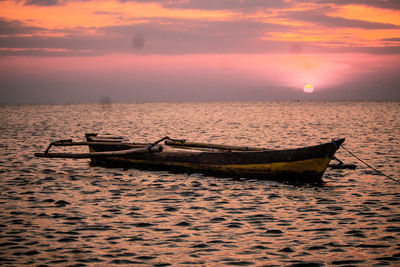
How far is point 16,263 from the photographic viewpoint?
335 inches

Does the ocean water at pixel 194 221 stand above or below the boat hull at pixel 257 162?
below

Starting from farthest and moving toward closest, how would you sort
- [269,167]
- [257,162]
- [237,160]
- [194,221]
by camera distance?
[237,160] < [257,162] < [269,167] < [194,221]

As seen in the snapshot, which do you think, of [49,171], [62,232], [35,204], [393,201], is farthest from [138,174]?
[393,201]

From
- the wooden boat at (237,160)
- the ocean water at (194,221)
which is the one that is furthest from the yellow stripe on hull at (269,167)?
the ocean water at (194,221)

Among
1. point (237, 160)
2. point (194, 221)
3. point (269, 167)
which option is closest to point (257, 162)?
point (269, 167)

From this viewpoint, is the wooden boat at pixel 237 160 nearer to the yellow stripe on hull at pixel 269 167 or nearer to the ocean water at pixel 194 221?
the yellow stripe on hull at pixel 269 167

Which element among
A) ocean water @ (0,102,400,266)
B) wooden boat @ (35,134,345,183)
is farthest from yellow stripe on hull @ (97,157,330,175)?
ocean water @ (0,102,400,266)

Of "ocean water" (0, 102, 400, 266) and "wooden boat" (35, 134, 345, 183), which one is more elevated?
"wooden boat" (35, 134, 345, 183)

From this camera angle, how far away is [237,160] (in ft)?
57.5

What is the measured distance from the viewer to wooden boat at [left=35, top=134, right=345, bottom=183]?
16281 mm

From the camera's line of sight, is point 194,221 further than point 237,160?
No

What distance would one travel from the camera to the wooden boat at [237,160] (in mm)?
16281

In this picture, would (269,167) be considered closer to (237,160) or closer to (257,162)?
(257,162)

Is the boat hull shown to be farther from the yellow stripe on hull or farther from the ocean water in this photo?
the ocean water
